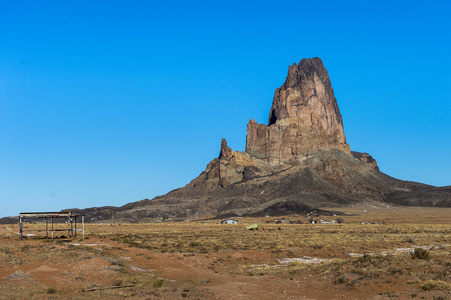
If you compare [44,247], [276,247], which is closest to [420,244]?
[276,247]

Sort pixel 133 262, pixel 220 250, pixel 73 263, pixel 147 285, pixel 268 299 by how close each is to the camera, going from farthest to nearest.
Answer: pixel 220 250 < pixel 133 262 < pixel 73 263 < pixel 147 285 < pixel 268 299

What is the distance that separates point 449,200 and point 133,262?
197315 mm

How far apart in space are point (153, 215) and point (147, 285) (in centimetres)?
17088

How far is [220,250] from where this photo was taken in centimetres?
3875

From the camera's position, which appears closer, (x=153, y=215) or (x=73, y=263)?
(x=73, y=263)

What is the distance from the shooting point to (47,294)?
19.4 m

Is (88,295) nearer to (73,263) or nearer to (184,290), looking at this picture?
(184,290)

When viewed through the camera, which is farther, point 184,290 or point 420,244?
point 420,244

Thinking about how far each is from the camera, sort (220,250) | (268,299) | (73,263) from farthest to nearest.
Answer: (220,250) < (73,263) < (268,299)

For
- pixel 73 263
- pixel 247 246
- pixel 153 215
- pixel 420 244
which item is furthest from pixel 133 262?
pixel 153 215

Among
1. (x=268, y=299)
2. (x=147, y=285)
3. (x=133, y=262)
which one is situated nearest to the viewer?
(x=268, y=299)

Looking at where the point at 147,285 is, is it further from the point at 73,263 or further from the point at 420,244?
the point at 420,244

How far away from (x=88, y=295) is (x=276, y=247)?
952 inches

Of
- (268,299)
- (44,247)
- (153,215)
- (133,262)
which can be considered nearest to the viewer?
(268,299)
